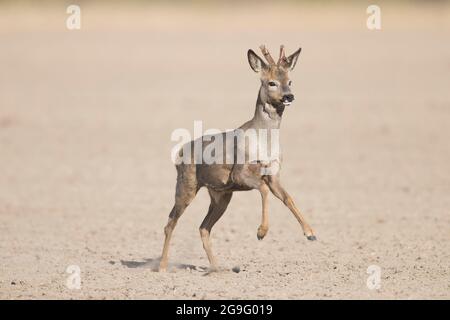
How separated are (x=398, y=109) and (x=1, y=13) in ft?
82.4

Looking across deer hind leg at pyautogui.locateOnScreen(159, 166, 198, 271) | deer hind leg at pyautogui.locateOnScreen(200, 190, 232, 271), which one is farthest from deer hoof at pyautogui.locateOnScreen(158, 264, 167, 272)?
deer hind leg at pyautogui.locateOnScreen(200, 190, 232, 271)

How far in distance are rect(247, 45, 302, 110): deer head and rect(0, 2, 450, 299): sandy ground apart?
1.97 m

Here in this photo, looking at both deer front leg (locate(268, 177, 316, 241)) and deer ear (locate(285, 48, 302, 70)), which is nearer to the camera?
deer front leg (locate(268, 177, 316, 241))

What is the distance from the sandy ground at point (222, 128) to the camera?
38.2 ft

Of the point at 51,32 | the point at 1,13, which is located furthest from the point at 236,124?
the point at 1,13

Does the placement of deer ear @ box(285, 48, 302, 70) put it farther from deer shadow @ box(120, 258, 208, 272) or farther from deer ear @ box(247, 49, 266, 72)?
deer shadow @ box(120, 258, 208, 272)

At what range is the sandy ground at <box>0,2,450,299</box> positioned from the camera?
11.6 meters

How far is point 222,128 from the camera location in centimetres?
2386

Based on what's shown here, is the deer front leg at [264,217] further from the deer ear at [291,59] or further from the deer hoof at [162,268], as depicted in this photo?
the deer hoof at [162,268]

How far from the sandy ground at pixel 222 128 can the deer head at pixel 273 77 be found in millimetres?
1973

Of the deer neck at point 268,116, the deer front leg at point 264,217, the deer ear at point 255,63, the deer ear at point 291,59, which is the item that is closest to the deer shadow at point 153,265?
the deer front leg at point 264,217

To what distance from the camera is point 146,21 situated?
4488 centimetres

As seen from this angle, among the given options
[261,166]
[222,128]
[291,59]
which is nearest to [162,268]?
[261,166]

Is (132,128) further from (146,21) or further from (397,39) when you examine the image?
(146,21)
